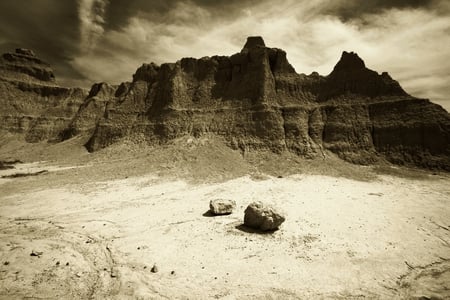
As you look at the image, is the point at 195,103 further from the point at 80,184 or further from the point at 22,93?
the point at 22,93

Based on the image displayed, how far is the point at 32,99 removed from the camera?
62.0 m

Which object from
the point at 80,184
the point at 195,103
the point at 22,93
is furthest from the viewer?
the point at 22,93

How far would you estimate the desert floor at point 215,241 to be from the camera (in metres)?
8.59

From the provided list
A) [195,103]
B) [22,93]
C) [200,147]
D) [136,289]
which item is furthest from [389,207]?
[22,93]

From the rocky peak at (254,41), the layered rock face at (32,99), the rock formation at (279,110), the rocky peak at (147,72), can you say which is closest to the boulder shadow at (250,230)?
the rock formation at (279,110)

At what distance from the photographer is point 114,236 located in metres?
12.6

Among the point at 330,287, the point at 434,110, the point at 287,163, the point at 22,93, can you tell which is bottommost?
the point at 330,287

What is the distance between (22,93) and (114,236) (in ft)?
229

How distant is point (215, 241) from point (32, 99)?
72.1m

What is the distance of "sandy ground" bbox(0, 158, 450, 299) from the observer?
28.0 feet

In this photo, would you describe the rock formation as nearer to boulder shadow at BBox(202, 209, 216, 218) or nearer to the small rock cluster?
boulder shadow at BBox(202, 209, 216, 218)

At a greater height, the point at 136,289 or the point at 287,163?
the point at 287,163

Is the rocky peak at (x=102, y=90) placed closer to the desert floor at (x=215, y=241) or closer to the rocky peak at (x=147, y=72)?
the rocky peak at (x=147, y=72)

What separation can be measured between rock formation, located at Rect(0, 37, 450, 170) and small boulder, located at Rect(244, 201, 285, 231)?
2061 cm
